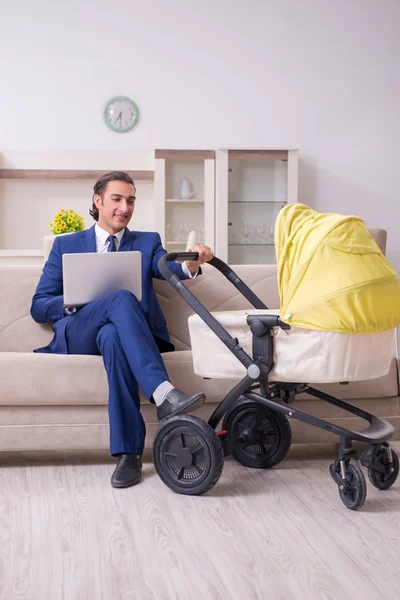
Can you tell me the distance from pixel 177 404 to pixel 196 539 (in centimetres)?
55

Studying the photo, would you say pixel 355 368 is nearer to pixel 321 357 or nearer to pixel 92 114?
pixel 321 357

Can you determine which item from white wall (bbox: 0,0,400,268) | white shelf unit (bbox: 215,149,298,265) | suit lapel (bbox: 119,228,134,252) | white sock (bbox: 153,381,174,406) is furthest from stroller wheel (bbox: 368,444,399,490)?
white wall (bbox: 0,0,400,268)

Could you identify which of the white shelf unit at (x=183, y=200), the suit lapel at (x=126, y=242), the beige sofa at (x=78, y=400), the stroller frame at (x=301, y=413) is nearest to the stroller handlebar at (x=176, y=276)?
the stroller frame at (x=301, y=413)

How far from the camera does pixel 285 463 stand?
2.86 meters

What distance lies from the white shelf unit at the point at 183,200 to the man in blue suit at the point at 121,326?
300 centimetres

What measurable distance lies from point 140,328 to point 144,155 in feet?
12.9

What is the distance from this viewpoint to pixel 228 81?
21.6ft

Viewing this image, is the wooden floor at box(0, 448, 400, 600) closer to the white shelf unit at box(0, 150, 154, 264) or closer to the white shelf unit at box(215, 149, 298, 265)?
the white shelf unit at box(215, 149, 298, 265)

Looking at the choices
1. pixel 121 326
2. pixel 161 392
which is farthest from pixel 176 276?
pixel 161 392

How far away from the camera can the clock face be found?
644 centimetres

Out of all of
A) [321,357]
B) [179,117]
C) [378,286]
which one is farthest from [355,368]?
[179,117]

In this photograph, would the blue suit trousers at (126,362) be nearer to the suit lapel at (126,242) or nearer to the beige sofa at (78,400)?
the beige sofa at (78,400)

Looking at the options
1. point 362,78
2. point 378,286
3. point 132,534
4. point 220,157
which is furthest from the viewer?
point 362,78

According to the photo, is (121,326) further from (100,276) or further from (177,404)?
(177,404)
